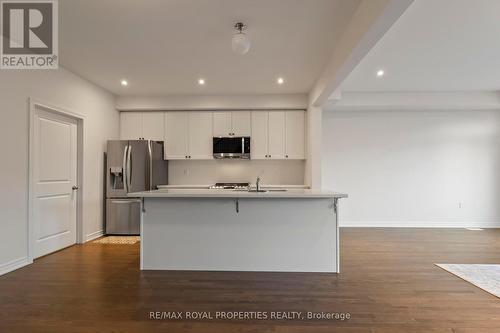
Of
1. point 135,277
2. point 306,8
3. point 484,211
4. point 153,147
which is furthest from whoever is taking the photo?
point 484,211

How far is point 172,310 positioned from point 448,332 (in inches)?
81.8

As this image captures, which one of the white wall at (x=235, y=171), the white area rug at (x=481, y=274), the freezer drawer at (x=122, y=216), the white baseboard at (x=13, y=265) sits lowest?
the white area rug at (x=481, y=274)

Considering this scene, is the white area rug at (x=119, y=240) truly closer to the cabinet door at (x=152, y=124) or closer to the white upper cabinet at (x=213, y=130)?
the white upper cabinet at (x=213, y=130)

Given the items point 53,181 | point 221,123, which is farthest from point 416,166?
point 53,181

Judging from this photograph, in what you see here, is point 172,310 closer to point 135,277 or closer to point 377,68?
point 135,277

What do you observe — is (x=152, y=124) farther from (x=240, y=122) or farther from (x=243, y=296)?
(x=243, y=296)

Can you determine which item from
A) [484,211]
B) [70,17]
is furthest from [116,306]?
[484,211]

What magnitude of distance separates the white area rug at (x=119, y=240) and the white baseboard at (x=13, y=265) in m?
1.16

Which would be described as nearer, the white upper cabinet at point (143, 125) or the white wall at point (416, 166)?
the white upper cabinet at point (143, 125)

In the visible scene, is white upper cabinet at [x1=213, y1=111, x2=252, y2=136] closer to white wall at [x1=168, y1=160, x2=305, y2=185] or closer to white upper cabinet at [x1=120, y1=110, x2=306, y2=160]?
white upper cabinet at [x1=120, y1=110, x2=306, y2=160]

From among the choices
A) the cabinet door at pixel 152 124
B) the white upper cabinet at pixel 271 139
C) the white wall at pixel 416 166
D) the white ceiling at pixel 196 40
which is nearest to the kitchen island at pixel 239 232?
the white ceiling at pixel 196 40

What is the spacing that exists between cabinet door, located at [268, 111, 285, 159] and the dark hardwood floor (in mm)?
2463

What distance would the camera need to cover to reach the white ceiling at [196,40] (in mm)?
2564

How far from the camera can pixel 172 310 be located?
7.46 feet
